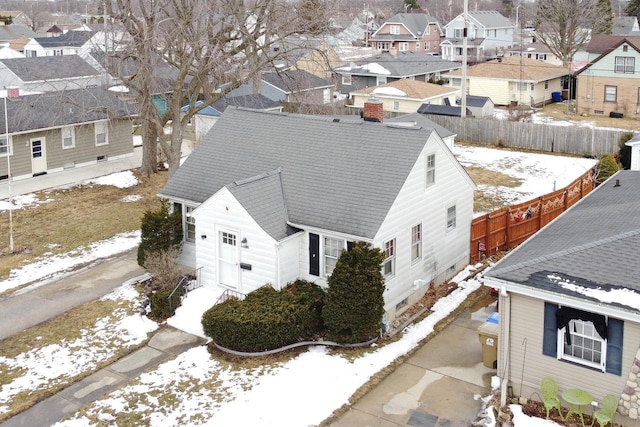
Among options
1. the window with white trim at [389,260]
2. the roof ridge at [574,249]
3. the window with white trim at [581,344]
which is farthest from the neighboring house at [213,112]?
the window with white trim at [581,344]

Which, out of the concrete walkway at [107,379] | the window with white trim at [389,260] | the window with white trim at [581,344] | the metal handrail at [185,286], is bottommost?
the concrete walkway at [107,379]

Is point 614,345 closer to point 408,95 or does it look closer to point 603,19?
point 408,95

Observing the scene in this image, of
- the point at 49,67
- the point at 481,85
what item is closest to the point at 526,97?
the point at 481,85

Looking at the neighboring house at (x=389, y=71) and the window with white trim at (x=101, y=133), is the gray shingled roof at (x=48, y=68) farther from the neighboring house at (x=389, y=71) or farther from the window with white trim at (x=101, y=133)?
the neighboring house at (x=389, y=71)

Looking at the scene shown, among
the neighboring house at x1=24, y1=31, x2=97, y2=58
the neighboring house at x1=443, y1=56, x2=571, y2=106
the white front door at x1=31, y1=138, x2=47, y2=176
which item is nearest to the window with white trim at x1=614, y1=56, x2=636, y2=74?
the neighboring house at x1=443, y1=56, x2=571, y2=106

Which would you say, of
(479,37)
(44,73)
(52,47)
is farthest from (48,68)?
(479,37)
